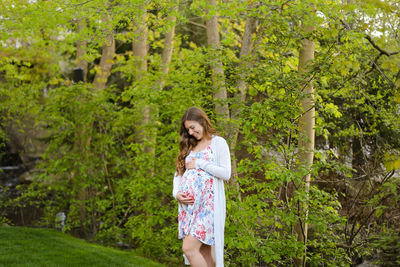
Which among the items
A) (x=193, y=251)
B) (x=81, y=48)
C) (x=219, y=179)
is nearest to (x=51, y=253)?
(x=81, y=48)

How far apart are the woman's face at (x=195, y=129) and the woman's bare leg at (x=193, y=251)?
0.85 m

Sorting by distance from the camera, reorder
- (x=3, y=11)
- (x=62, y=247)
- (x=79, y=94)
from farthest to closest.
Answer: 1. (x=79, y=94)
2. (x=3, y=11)
3. (x=62, y=247)

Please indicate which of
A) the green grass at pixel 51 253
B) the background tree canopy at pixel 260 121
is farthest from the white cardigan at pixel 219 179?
the green grass at pixel 51 253

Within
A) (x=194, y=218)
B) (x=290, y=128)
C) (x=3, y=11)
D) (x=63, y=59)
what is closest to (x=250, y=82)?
(x=290, y=128)

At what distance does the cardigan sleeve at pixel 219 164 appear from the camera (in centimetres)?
336

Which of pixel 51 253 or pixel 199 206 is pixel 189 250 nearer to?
pixel 199 206

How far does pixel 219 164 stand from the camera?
3.44 m

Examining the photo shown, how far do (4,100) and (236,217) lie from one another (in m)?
7.77

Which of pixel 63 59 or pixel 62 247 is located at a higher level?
pixel 63 59

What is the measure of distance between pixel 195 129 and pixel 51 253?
160 inches

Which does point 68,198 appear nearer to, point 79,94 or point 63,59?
point 79,94

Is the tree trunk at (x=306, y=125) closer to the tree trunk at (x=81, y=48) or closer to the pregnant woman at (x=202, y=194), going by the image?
the pregnant woman at (x=202, y=194)

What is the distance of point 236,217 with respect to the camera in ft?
15.9

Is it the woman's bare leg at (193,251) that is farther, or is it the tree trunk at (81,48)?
the tree trunk at (81,48)
